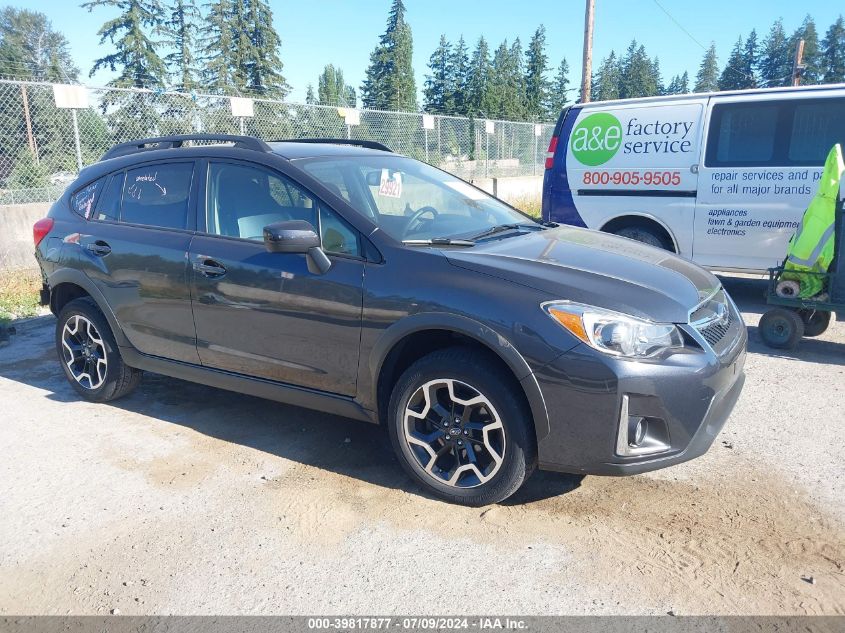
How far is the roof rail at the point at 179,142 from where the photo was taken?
4016 mm

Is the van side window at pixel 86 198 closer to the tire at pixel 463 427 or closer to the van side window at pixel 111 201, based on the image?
the van side window at pixel 111 201

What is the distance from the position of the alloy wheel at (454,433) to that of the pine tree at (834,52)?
90.3m

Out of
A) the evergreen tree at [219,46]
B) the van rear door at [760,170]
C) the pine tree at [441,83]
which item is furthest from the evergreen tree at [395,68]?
the van rear door at [760,170]

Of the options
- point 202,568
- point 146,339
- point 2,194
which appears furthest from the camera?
point 2,194

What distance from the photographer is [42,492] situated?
352cm

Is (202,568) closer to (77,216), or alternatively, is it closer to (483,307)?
(483,307)

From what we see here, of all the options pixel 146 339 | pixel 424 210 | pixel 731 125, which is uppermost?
pixel 731 125

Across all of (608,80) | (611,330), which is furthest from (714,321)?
(608,80)

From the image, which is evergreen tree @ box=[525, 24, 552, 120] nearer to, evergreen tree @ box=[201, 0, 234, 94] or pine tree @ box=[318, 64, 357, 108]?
evergreen tree @ box=[201, 0, 234, 94]

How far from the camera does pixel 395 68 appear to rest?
2093 inches

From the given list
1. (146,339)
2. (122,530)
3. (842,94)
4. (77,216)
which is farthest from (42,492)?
(842,94)

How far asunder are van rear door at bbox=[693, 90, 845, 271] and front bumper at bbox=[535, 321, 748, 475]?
14.3ft

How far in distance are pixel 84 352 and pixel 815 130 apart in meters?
6.86

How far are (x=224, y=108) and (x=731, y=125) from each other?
8.64 metres
